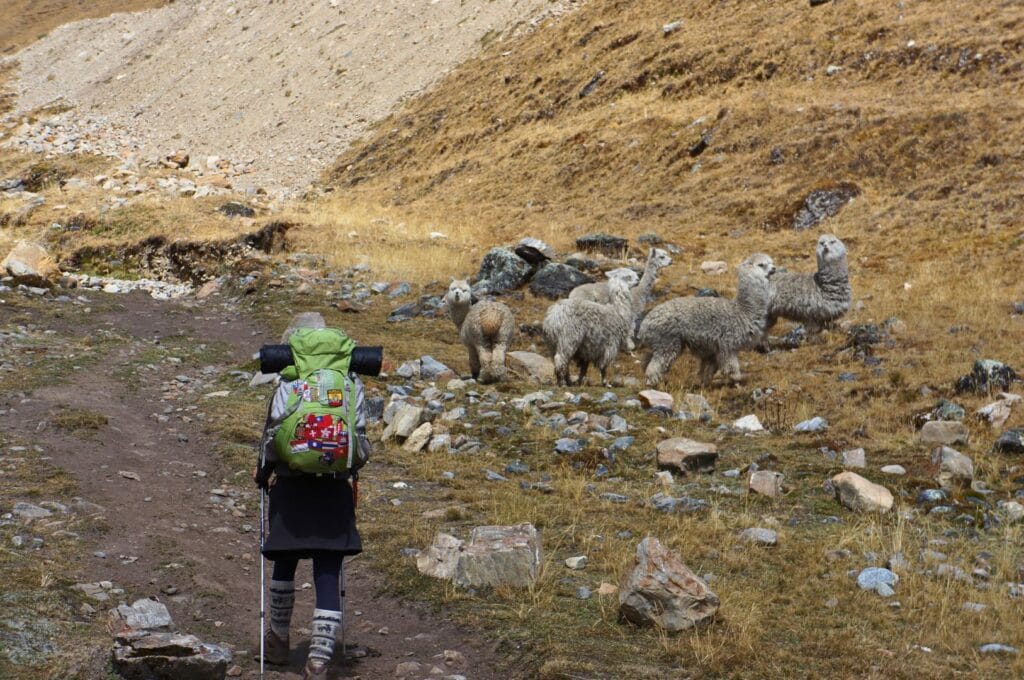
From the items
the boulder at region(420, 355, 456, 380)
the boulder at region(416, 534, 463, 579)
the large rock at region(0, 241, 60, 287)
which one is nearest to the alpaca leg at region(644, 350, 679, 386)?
the boulder at region(420, 355, 456, 380)

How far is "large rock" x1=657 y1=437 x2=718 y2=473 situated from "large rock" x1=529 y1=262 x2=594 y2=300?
9339mm

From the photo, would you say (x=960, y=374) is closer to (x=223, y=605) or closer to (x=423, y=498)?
(x=423, y=498)

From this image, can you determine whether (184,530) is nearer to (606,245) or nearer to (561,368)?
(561,368)

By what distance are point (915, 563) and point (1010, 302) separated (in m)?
10.00

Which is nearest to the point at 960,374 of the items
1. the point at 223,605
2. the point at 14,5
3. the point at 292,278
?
the point at 223,605

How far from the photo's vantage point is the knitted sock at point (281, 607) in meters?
5.75

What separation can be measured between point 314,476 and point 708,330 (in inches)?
330

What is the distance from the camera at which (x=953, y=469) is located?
9.09m

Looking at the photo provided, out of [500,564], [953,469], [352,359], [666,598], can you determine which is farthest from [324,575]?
[953,469]

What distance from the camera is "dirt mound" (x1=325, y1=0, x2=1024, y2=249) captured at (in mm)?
23469

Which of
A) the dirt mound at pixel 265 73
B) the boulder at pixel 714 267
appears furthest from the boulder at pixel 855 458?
the dirt mound at pixel 265 73

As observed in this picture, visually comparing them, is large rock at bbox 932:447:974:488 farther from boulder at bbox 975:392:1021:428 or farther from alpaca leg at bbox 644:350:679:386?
alpaca leg at bbox 644:350:679:386

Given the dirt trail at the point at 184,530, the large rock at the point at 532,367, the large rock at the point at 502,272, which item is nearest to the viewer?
the dirt trail at the point at 184,530

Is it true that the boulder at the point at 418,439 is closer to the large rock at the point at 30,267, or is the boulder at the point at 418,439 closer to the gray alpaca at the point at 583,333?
the gray alpaca at the point at 583,333
